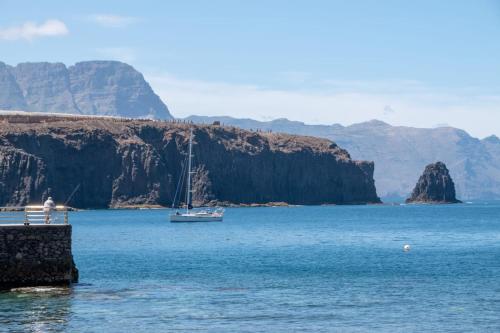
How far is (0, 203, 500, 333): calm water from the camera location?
1772 inches

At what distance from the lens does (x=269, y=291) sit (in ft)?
187

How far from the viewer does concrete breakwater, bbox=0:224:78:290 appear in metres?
51.2

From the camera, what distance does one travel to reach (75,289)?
55.7 m

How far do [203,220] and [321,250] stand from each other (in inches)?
3027

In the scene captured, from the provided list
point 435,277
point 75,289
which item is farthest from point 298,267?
point 75,289

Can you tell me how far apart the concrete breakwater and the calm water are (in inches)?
30.7

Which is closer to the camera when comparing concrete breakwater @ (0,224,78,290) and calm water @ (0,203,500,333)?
calm water @ (0,203,500,333)

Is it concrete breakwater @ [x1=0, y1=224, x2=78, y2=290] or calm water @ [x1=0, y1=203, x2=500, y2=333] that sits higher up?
→ concrete breakwater @ [x1=0, y1=224, x2=78, y2=290]

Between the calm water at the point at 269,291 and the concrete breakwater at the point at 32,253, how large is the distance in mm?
780

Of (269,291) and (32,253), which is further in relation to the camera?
(269,291)

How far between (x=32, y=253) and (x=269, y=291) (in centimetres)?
1420

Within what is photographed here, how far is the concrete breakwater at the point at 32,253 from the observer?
51156 mm

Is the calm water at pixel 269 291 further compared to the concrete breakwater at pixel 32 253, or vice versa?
the concrete breakwater at pixel 32 253

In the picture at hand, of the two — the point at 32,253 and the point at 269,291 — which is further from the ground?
the point at 32,253
